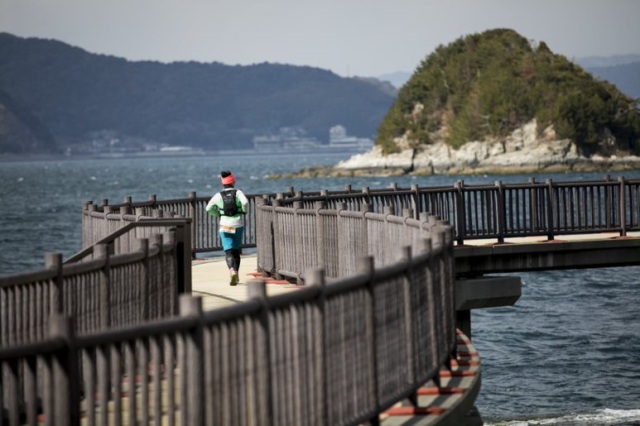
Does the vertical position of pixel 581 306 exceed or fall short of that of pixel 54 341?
it falls short

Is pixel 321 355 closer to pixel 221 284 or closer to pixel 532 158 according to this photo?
pixel 221 284

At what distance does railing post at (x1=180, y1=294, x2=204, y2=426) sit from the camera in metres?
7.91

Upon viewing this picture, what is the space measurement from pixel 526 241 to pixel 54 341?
67.1 ft

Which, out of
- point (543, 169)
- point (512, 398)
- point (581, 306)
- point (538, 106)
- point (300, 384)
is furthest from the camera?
point (538, 106)

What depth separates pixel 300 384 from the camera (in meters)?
9.24

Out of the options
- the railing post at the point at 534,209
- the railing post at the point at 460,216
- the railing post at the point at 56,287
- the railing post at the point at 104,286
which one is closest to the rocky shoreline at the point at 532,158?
the railing post at the point at 534,209

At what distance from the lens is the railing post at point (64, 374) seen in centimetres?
730

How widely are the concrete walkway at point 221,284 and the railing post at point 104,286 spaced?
5.53 metres

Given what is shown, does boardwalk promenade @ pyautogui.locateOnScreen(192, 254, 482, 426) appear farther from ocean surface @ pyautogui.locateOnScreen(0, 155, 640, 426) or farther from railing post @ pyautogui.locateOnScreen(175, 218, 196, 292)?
ocean surface @ pyautogui.locateOnScreen(0, 155, 640, 426)

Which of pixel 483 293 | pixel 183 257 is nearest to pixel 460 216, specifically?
pixel 483 293

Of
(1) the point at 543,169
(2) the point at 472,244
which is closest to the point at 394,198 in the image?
(2) the point at 472,244

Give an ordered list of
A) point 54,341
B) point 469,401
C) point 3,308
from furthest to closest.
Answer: point 469,401, point 3,308, point 54,341

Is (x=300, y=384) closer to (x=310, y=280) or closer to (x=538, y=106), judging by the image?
(x=310, y=280)

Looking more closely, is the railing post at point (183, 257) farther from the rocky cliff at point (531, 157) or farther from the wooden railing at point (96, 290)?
the rocky cliff at point (531, 157)
